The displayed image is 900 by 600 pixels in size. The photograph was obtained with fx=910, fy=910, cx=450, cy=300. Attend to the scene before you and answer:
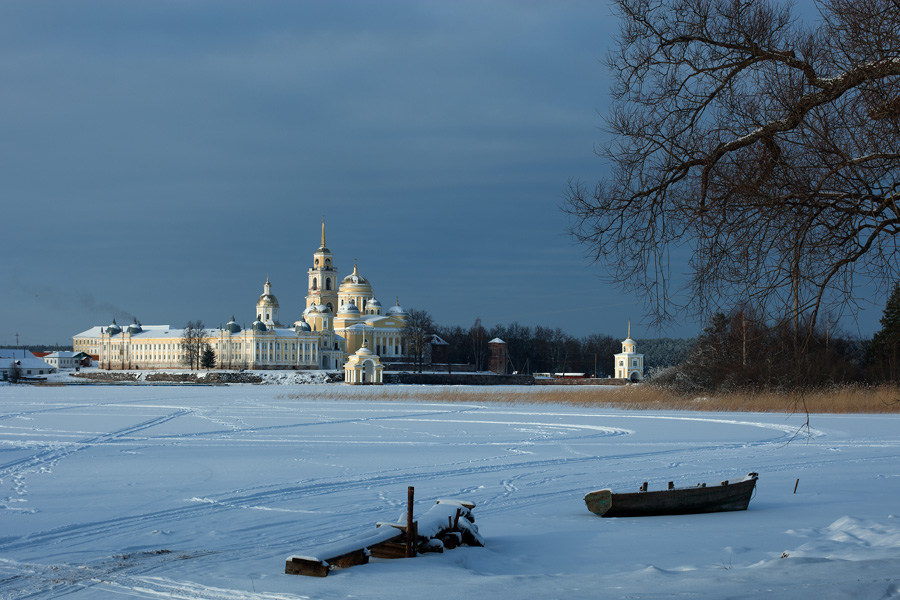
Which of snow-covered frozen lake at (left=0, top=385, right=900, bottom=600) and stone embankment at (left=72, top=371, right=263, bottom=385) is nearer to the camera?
snow-covered frozen lake at (left=0, top=385, right=900, bottom=600)

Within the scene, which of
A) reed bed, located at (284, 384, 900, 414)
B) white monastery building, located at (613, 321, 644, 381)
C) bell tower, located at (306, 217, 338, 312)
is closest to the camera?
reed bed, located at (284, 384, 900, 414)

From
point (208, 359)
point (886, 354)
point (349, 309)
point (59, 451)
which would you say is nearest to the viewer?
point (59, 451)

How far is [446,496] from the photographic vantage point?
1326 centimetres

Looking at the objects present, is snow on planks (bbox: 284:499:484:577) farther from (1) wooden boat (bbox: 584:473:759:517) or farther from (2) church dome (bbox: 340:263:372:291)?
(2) church dome (bbox: 340:263:372:291)

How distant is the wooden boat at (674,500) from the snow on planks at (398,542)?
2.35 m

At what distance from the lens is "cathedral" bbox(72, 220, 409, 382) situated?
378 feet

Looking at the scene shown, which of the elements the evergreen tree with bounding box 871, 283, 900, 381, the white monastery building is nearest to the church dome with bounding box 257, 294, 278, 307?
the white monastery building

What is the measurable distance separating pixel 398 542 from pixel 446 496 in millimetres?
4126

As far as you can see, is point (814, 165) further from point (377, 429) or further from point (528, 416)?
point (528, 416)

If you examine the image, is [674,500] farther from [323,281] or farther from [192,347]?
[323,281]

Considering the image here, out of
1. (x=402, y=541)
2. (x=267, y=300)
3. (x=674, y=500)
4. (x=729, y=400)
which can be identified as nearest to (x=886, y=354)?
(x=729, y=400)

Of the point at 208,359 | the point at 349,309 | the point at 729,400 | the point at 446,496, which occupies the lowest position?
the point at 446,496

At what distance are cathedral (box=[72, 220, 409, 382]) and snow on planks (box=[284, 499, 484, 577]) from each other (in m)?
93.6

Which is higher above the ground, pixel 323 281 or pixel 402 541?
pixel 323 281
